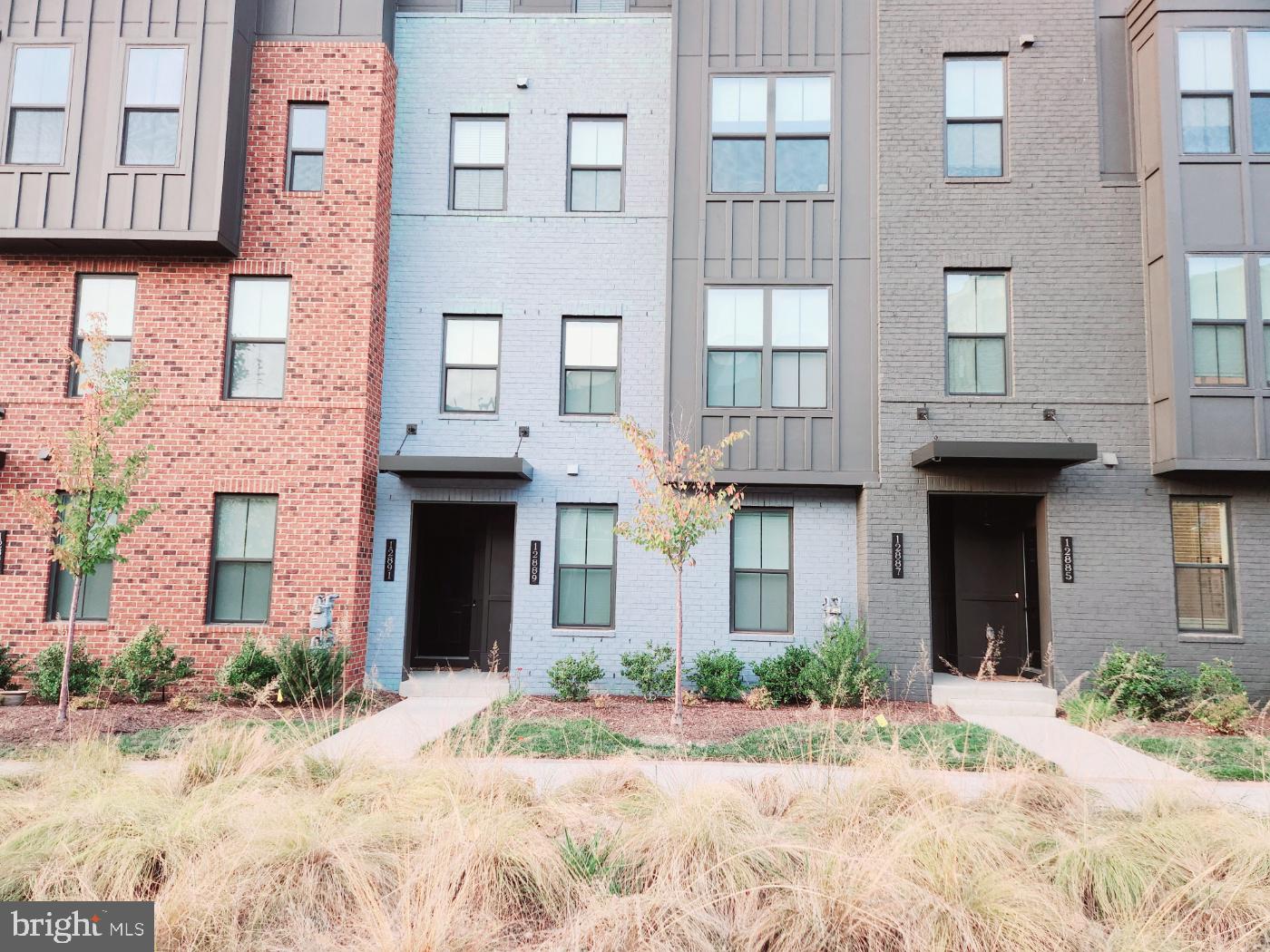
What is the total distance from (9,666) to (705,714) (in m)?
8.52

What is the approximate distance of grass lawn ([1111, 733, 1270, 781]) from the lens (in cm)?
686

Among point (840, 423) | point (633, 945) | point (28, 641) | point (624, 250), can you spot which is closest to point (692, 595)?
point (840, 423)

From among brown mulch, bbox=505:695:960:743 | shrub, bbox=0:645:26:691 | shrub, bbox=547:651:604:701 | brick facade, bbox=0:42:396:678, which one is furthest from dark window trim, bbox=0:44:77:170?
brown mulch, bbox=505:695:960:743

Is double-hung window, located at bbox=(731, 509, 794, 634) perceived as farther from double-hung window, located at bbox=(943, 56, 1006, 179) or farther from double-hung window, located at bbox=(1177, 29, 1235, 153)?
double-hung window, located at bbox=(1177, 29, 1235, 153)

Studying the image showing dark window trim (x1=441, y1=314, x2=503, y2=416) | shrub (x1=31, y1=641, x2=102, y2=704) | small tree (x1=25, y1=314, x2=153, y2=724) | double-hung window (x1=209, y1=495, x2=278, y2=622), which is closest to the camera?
small tree (x1=25, y1=314, x2=153, y2=724)

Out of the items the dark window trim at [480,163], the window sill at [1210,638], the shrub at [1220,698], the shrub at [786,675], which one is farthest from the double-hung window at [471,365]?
the window sill at [1210,638]

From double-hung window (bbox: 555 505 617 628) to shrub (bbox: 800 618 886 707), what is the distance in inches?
110

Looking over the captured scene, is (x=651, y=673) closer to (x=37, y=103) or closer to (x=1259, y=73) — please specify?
(x=1259, y=73)

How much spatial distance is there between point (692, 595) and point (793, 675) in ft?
5.50

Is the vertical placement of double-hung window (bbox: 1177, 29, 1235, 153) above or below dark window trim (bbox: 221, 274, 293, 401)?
above

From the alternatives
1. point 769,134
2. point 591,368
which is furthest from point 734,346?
point 769,134

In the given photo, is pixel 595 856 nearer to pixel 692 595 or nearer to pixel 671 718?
pixel 671 718

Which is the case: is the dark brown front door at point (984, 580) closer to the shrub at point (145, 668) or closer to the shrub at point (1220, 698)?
the shrub at point (1220, 698)

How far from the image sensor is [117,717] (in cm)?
872
